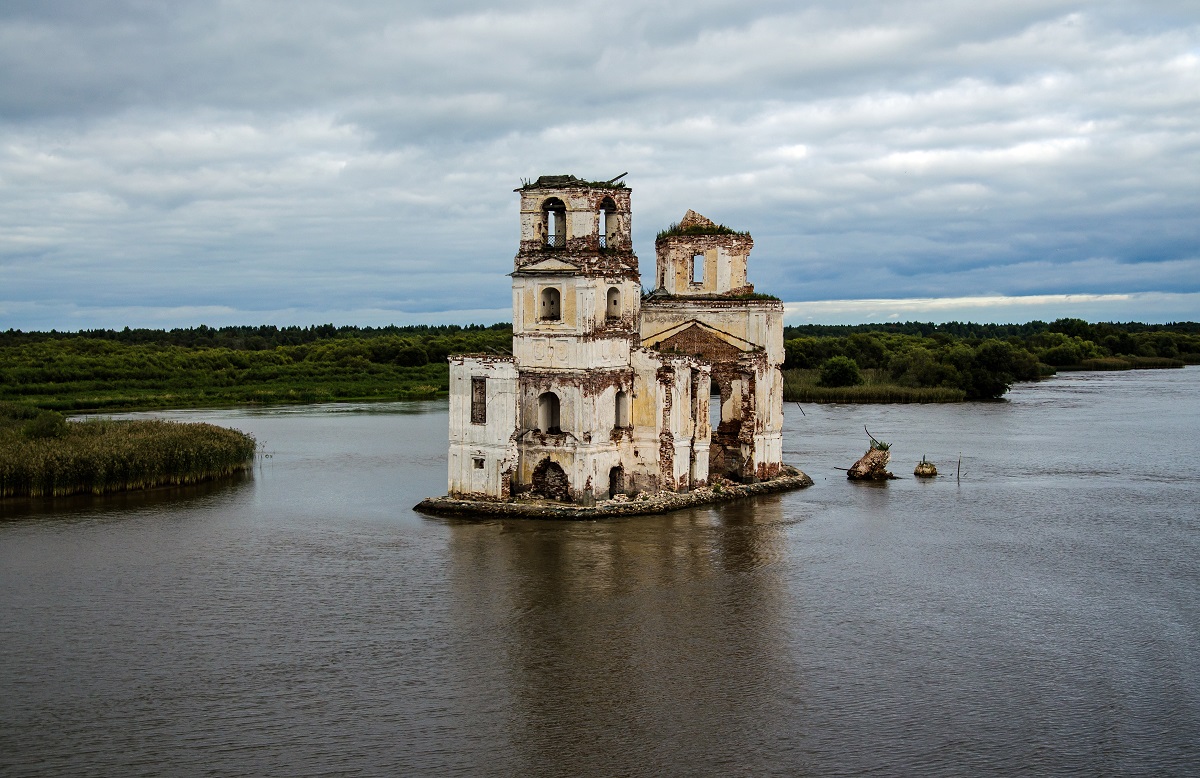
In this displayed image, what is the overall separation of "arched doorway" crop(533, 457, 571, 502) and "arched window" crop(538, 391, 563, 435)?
0.86 metres

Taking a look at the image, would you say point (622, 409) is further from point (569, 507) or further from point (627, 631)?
point (627, 631)

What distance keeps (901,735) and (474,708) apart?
5879mm

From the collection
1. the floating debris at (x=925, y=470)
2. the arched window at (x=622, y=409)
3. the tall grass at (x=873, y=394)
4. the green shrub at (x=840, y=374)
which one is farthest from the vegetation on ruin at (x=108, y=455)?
the green shrub at (x=840, y=374)

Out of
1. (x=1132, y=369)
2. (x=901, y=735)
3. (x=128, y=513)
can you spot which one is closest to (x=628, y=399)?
(x=128, y=513)

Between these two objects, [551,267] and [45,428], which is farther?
[45,428]

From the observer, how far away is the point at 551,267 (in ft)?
96.0

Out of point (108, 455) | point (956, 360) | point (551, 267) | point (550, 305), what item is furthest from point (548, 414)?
point (956, 360)

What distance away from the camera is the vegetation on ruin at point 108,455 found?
3238cm

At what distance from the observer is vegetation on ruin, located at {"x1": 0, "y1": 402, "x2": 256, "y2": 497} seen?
32375 mm

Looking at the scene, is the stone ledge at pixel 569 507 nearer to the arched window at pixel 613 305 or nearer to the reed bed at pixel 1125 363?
the arched window at pixel 613 305

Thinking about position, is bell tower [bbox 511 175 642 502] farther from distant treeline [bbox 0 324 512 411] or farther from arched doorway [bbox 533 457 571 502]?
distant treeline [bbox 0 324 512 411]

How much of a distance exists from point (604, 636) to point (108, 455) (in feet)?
64.4

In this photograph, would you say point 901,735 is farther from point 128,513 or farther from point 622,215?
point 128,513

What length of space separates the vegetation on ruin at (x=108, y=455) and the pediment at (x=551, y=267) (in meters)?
13.3
